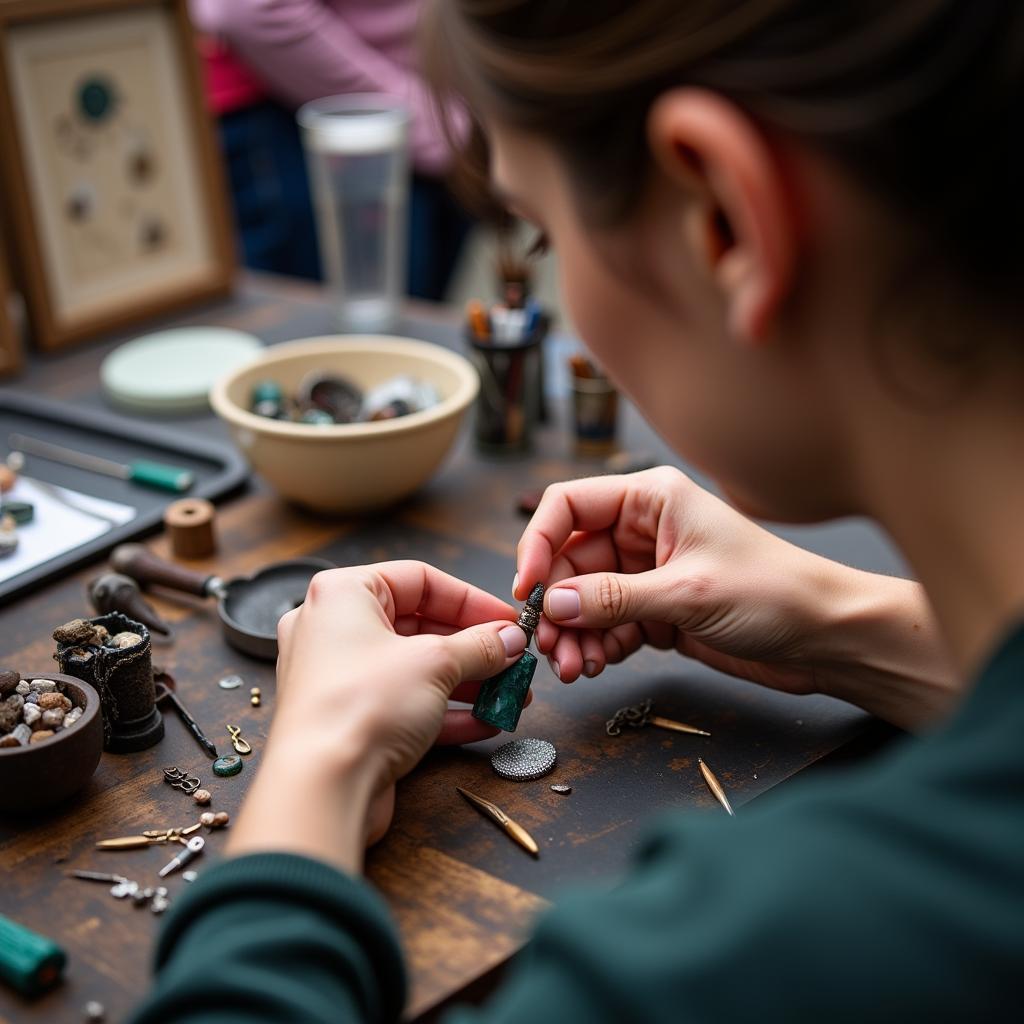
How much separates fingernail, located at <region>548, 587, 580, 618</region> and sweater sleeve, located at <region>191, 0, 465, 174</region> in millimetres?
1879

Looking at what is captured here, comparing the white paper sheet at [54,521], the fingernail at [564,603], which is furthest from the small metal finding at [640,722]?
the white paper sheet at [54,521]

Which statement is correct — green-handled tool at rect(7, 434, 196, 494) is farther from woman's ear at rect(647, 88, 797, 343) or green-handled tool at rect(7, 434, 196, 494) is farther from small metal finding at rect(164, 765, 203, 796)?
woman's ear at rect(647, 88, 797, 343)

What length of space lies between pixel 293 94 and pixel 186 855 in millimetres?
2472

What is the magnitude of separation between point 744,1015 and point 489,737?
0.54m

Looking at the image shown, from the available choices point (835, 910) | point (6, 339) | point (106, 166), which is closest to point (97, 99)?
point (106, 166)

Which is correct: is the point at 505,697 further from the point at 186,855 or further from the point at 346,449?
the point at 346,449

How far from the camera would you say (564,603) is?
3.70 feet

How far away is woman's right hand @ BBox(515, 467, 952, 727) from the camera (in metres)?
1.12

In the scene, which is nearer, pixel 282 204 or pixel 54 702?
pixel 54 702

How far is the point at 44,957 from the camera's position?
2.72 feet

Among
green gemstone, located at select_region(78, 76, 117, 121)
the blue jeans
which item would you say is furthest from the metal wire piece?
the blue jeans

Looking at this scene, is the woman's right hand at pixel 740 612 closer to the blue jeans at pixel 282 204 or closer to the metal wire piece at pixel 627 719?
the metal wire piece at pixel 627 719

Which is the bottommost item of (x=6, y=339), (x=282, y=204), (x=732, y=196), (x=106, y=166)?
(x=282, y=204)

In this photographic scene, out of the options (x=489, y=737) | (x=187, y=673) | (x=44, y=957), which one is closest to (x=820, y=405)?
(x=489, y=737)
